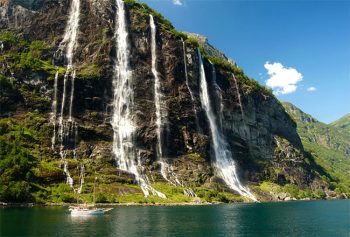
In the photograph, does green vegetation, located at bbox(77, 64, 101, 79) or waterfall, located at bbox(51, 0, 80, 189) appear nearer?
waterfall, located at bbox(51, 0, 80, 189)

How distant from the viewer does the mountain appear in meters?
119

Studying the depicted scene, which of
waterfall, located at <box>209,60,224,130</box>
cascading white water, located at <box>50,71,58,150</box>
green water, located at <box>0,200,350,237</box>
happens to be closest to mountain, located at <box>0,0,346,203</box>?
cascading white water, located at <box>50,71,58,150</box>

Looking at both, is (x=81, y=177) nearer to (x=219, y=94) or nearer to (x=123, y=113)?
(x=123, y=113)

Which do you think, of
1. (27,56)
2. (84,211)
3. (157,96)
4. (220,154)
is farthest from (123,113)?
(84,211)

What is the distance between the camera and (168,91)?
151 m

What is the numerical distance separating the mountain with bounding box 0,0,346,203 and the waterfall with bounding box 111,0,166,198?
1.26 feet

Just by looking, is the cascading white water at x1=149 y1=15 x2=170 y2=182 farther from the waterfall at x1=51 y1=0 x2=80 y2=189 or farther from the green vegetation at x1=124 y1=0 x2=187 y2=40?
the waterfall at x1=51 y1=0 x2=80 y2=189

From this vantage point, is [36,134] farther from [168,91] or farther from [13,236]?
[13,236]

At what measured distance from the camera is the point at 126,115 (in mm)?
140375

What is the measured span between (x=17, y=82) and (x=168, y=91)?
2016 inches

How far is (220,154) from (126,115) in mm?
37598

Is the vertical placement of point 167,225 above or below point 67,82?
below

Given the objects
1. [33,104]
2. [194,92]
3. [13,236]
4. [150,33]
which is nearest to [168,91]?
[194,92]

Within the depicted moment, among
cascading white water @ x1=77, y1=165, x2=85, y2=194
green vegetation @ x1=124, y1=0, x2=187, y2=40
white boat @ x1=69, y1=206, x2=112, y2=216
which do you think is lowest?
white boat @ x1=69, y1=206, x2=112, y2=216
